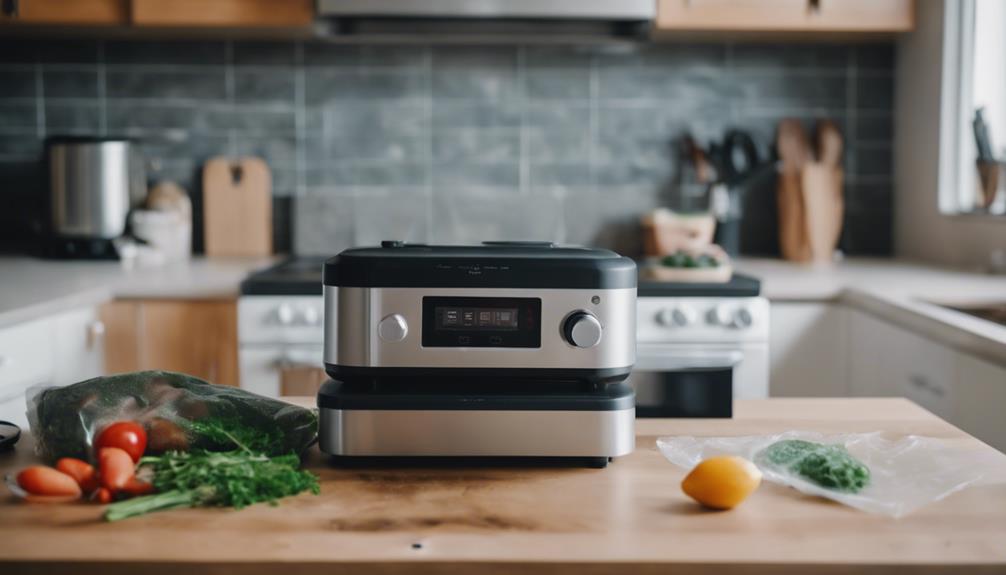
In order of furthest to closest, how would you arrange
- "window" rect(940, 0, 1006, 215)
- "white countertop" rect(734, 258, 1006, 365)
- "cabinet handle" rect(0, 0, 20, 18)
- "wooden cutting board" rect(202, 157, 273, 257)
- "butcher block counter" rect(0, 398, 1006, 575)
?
"wooden cutting board" rect(202, 157, 273, 257)
"cabinet handle" rect(0, 0, 20, 18)
"window" rect(940, 0, 1006, 215)
"white countertop" rect(734, 258, 1006, 365)
"butcher block counter" rect(0, 398, 1006, 575)

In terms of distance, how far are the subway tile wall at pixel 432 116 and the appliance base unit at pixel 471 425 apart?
236cm

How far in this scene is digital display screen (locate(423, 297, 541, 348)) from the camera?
1239mm

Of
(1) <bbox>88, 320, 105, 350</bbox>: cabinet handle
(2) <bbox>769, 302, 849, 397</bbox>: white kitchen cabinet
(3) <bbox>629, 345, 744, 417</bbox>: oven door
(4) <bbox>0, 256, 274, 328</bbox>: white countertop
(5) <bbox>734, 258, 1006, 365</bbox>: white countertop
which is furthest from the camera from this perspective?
(2) <bbox>769, 302, 849, 397</bbox>: white kitchen cabinet

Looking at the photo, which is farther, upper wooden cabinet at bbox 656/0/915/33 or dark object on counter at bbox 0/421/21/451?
upper wooden cabinet at bbox 656/0/915/33

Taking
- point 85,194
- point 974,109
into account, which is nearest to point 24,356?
point 85,194

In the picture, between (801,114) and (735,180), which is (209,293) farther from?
(801,114)

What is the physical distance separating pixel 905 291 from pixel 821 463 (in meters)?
1.66

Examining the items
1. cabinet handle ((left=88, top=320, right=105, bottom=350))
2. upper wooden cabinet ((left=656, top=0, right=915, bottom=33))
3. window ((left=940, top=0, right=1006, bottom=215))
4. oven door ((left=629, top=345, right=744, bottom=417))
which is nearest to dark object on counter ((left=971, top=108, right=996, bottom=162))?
window ((left=940, top=0, right=1006, bottom=215))

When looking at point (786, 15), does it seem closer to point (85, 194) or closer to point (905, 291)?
point (905, 291)

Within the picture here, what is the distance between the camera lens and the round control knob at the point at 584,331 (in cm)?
123

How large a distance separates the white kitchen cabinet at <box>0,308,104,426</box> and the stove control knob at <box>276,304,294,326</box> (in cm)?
46

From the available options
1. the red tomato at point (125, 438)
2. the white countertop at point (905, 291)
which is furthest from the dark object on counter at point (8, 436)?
the white countertop at point (905, 291)

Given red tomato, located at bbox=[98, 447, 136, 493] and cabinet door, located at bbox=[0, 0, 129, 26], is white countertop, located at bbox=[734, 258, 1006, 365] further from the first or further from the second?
cabinet door, located at bbox=[0, 0, 129, 26]

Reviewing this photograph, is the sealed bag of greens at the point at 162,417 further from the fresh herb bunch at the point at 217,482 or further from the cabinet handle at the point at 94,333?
the cabinet handle at the point at 94,333
